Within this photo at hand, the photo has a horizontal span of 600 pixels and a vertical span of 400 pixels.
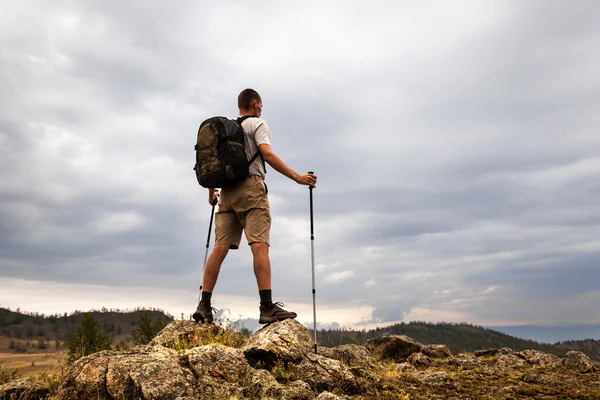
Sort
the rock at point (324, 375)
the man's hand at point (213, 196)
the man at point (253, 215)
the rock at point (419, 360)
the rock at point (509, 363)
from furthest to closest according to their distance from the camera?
the rock at point (419, 360) < the rock at point (509, 363) < the man's hand at point (213, 196) < the man at point (253, 215) < the rock at point (324, 375)

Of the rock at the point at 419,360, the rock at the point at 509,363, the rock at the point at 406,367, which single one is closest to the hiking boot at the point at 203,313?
the rock at the point at 406,367

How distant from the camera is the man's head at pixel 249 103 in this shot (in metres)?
9.97

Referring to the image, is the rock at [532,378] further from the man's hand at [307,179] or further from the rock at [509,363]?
the man's hand at [307,179]

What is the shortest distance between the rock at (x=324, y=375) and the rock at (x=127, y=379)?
190 centimetres

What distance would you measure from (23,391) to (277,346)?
409cm

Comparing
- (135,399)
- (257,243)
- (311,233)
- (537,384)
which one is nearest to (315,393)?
(135,399)

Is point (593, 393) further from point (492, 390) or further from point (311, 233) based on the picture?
point (311, 233)

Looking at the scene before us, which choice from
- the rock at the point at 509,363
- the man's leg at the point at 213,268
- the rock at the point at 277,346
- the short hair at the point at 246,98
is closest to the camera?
the rock at the point at 277,346

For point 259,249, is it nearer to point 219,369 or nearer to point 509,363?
point 219,369

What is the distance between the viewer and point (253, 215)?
9367 millimetres

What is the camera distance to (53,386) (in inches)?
319

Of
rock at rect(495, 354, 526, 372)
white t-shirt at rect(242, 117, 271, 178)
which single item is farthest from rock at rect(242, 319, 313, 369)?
rock at rect(495, 354, 526, 372)

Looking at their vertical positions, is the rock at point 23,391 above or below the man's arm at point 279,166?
below

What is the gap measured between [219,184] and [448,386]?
18.8ft
